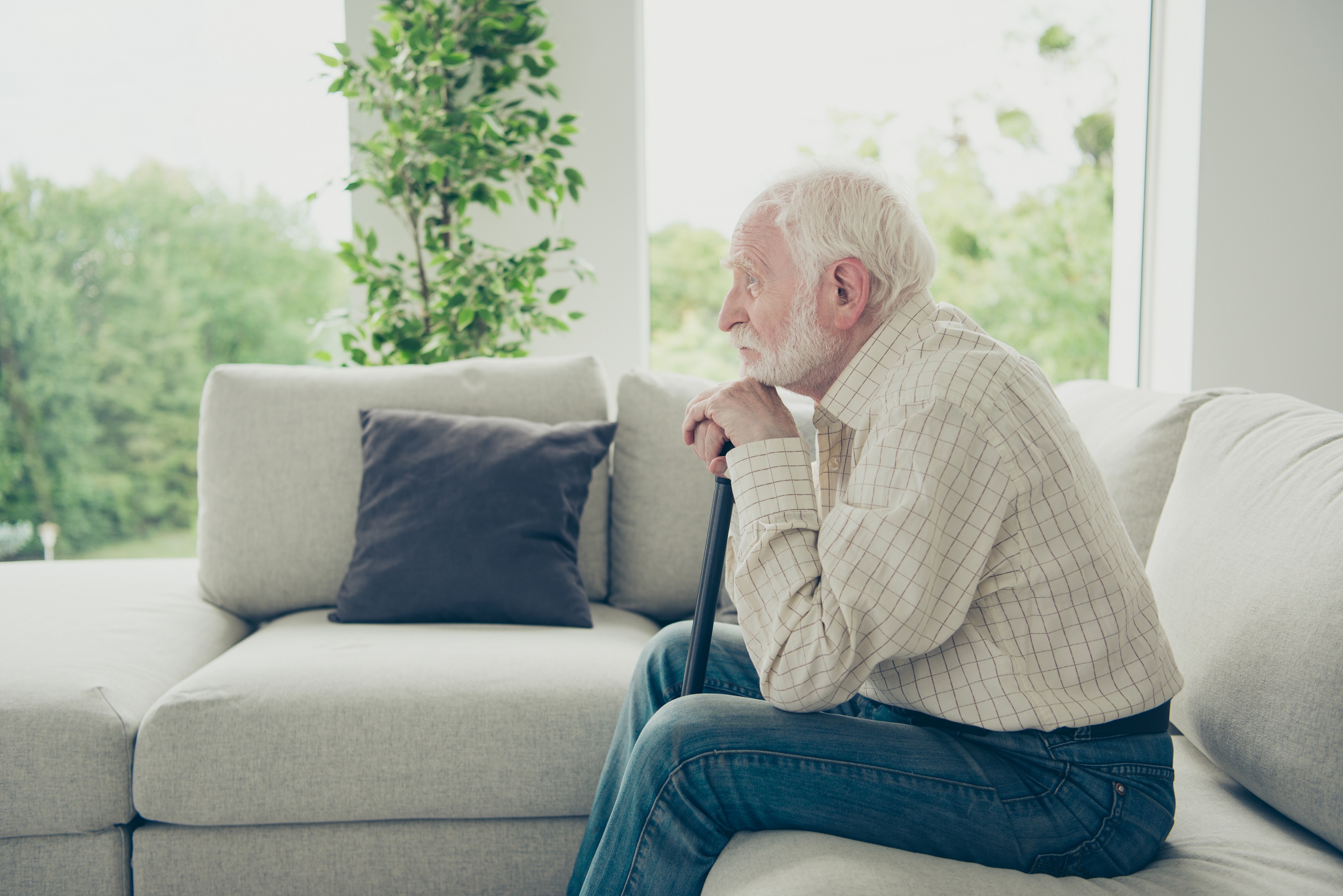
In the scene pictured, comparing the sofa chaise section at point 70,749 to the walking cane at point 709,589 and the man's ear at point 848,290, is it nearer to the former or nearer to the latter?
the walking cane at point 709,589

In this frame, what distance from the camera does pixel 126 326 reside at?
2980 millimetres

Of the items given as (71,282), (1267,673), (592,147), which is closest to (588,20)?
(592,147)

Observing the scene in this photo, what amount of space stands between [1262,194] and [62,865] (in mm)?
3300

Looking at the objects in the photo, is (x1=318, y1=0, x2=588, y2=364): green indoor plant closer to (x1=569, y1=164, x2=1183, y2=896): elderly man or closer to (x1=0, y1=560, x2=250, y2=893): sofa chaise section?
(x1=0, y1=560, x2=250, y2=893): sofa chaise section

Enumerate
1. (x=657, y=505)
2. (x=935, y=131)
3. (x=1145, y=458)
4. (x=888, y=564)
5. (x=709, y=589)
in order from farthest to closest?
(x=935, y=131), (x=657, y=505), (x=1145, y=458), (x=709, y=589), (x=888, y=564)

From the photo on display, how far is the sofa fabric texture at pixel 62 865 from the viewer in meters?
1.29

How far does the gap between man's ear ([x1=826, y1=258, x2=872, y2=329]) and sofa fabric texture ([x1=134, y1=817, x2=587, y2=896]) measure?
879 millimetres

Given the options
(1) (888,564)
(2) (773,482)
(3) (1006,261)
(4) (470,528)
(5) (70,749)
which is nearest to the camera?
(1) (888,564)

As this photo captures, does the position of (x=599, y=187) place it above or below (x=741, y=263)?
above

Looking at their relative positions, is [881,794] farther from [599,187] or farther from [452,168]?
[599,187]

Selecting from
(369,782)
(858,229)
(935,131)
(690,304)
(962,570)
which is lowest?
(369,782)

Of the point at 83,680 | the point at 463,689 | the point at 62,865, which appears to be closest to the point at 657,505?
the point at 463,689

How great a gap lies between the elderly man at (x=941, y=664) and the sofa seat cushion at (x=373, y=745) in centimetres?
38

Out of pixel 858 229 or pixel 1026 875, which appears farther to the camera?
pixel 858 229
